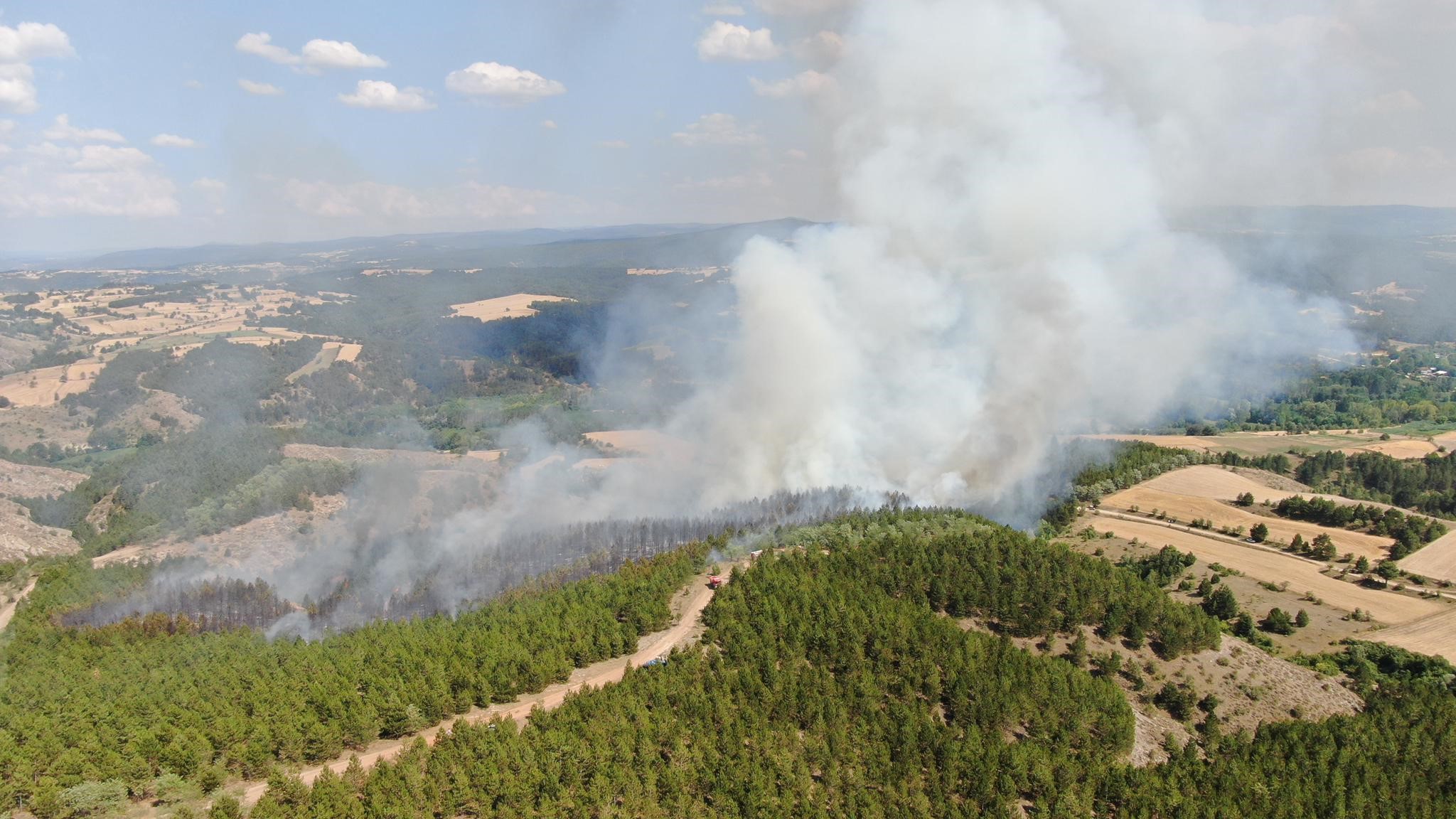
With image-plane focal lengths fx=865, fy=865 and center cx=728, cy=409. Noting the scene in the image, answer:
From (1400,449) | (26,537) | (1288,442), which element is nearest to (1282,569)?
(1400,449)

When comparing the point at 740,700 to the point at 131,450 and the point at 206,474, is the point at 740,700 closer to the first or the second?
the point at 206,474

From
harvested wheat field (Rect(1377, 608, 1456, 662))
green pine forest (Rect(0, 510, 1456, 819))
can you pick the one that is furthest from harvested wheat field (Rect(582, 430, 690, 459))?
harvested wheat field (Rect(1377, 608, 1456, 662))

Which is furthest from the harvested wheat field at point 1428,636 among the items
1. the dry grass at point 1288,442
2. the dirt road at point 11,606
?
the dirt road at point 11,606

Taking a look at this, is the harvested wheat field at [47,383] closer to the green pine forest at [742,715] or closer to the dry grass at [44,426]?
the dry grass at [44,426]

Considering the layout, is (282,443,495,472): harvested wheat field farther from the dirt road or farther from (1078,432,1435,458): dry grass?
(1078,432,1435,458): dry grass

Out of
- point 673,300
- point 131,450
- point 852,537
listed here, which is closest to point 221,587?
point 852,537

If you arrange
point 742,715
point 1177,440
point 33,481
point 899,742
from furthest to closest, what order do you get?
point 1177,440
point 33,481
point 742,715
point 899,742

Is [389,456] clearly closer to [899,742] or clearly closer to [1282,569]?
[899,742]
